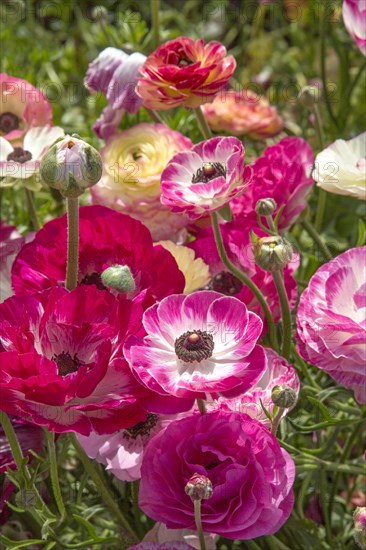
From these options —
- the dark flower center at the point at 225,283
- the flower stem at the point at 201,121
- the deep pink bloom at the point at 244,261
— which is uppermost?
the flower stem at the point at 201,121

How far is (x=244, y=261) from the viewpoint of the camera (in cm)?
66

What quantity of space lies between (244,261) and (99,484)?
17cm

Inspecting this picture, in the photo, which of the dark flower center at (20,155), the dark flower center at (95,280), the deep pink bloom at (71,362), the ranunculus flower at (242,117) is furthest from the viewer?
the ranunculus flower at (242,117)

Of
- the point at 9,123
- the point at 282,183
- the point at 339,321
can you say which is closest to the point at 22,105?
the point at 9,123

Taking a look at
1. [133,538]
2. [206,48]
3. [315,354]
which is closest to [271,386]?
[315,354]

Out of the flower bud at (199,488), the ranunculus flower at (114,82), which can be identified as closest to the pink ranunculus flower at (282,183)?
the ranunculus flower at (114,82)

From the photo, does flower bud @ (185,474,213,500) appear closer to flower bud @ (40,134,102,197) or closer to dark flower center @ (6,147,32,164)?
flower bud @ (40,134,102,197)

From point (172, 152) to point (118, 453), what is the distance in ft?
0.81

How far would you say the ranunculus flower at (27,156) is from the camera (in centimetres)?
68

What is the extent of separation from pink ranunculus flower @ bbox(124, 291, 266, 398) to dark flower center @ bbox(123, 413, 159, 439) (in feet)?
0.19

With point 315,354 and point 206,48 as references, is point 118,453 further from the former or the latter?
point 206,48

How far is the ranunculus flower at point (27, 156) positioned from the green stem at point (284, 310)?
0.20m

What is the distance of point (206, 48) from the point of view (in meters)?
0.69

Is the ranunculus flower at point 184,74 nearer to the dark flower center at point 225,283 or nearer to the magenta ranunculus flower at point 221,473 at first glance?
the dark flower center at point 225,283
